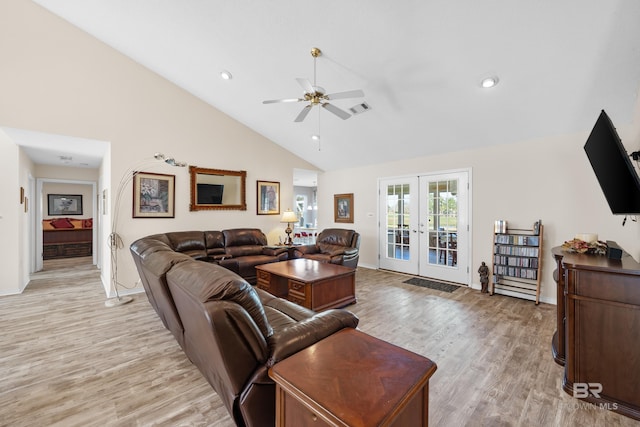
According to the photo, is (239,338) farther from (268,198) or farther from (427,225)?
(268,198)

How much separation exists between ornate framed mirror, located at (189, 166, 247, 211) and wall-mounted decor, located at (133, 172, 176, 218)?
375mm

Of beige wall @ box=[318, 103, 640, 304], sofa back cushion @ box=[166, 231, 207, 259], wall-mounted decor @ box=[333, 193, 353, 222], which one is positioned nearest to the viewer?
beige wall @ box=[318, 103, 640, 304]

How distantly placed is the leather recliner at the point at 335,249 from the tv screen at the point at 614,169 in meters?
3.54

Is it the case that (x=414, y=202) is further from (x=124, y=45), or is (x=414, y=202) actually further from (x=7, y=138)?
(x=7, y=138)

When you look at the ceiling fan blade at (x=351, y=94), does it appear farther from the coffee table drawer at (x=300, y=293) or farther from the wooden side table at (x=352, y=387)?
the wooden side table at (x=352, y=387)

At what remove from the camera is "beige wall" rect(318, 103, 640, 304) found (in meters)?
3.46

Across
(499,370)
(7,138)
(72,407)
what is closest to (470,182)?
(499,370)

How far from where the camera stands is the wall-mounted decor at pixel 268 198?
A: 6238 mm

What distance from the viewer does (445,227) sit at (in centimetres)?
504

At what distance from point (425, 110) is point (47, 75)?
543cm

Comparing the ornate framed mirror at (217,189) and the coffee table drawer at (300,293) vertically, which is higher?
the ornate framed mirror at (217,189)

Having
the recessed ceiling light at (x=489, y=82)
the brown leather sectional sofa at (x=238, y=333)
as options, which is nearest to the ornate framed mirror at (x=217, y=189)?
the brown leather sectional sofa at (x=238, y=333)

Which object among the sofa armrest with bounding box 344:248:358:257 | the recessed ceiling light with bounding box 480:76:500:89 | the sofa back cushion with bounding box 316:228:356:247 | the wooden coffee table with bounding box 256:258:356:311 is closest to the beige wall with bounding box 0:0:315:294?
the sofa back cushion with bounding box 316:228:356:247

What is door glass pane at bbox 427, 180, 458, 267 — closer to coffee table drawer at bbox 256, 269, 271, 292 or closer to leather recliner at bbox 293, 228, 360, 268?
leather recliner at bbox 293, 228, 360, 268
